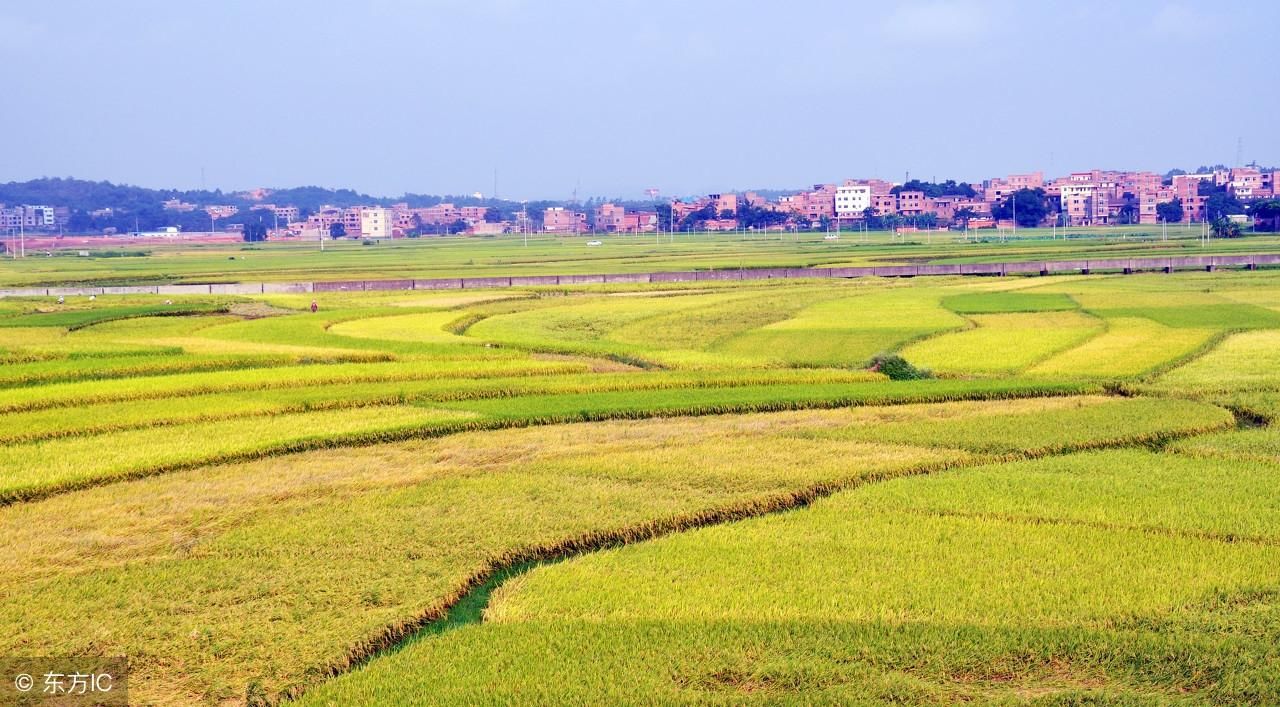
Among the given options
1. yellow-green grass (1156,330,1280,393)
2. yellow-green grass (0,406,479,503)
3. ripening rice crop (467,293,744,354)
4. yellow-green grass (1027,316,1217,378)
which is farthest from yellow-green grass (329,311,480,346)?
yellow-green grass (1156,330,1280,393)

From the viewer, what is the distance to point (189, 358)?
71.5 feet

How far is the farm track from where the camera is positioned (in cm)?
779

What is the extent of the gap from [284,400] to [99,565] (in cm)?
798

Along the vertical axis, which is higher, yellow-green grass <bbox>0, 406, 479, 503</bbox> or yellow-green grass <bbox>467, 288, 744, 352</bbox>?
yellow-green grass <bbox>467, 288, 744, 352</bbox>

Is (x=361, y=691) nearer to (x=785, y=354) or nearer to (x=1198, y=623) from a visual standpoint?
(x=1198, y=623)

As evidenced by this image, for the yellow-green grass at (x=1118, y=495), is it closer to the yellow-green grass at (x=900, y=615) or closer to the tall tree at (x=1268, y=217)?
the yellow-green grass at (x=900, y=615)

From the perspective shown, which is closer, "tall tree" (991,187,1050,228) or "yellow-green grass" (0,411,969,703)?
"yellow-green grass" (0,411,969,703)

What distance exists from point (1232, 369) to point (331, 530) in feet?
47.9

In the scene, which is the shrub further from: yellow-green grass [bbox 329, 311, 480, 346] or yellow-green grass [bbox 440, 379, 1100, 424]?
yellow-green grass [bbox 329, 311, 480, 346]

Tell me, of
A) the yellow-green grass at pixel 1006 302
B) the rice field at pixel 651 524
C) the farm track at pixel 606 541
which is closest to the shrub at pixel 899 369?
the rice field at pixel 651 524

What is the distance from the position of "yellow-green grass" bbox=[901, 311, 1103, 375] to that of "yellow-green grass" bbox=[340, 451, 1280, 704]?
994 centimetres

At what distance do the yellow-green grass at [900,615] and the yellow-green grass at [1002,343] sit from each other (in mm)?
9943

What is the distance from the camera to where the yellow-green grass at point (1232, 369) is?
17.8 metres

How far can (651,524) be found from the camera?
34.4ft
